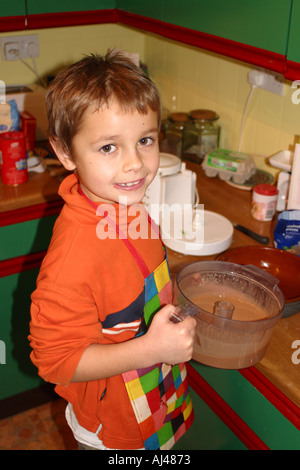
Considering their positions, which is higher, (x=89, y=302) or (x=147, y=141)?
(x=147, y=141)

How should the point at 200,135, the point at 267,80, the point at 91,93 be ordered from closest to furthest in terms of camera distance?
the point at 91,93
the point at 267,80
the point at 200,135

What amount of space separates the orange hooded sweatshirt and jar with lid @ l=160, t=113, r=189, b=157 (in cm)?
92

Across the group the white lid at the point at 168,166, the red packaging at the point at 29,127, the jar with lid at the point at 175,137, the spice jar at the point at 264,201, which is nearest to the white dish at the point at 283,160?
the spice jar at the point at 264,201

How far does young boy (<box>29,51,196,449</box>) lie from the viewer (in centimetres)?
86

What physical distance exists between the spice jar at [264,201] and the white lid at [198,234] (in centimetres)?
13

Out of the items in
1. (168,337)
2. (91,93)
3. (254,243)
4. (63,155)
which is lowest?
(254,243)

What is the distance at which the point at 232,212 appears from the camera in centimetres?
159

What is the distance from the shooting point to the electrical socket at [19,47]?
2.01 meters

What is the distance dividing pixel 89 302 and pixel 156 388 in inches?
11.8

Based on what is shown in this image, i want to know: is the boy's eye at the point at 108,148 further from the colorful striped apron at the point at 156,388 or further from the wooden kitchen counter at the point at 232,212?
the wooden kitchen counter at the point at 232,212

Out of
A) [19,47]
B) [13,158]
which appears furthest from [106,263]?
[19,47]

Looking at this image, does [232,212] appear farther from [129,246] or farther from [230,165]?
[129,246]

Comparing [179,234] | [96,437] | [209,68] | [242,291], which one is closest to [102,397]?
[96,437]

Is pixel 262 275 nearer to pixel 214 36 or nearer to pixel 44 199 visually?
pixel 214 36
